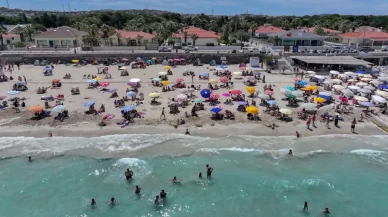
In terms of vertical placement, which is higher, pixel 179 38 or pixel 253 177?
pixel 179 38

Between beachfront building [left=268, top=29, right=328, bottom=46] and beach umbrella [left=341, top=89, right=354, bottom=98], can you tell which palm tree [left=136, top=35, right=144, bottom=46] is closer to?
beachfront building [left=268, top=29, right=328, bottom=46]

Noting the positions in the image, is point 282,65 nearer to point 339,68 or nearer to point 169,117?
point 339,68

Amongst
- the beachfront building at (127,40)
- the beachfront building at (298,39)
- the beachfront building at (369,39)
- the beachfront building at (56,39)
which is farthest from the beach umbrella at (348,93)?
the beachfront building at (56,39)

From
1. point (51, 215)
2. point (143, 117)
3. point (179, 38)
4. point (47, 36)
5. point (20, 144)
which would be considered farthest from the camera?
point (179, 38)

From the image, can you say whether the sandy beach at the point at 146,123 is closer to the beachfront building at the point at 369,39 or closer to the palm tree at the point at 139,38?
the palm tree at the point at 139,38

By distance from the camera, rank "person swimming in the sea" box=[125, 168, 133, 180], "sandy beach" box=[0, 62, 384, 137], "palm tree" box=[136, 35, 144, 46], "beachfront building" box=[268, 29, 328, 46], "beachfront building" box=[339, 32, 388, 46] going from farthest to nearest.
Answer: "beachfront building" box=[339, 32, 388, 46] → "beachfront building" box=[268, 29, 328, 46] → "palm tree" box=[136, 35, 144, 46] → "sandy beach" box=[0, 62, 384, 137] → "person swimming in the sea" box=[125, 168, 133, 180]

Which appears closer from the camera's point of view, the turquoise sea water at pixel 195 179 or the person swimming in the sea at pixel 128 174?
the turquoise sea water at pixel 195 179

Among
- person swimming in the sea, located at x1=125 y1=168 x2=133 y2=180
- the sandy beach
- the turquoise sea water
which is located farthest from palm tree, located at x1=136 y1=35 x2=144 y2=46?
person swimming in the sea, located at x1=125 y1=168 x2=133 y2=180

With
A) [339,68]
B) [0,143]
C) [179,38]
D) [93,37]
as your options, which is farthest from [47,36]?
[339,68]
